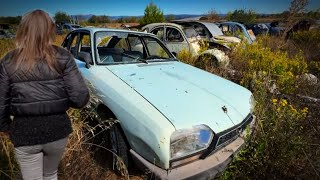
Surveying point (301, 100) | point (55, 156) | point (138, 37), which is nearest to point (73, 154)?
point (55, 156)

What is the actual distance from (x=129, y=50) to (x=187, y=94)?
210 cm

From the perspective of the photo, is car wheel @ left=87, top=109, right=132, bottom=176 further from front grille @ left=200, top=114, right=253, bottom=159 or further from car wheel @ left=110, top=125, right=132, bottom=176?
front grille @ left=200, top=114, right=253, bottom=159

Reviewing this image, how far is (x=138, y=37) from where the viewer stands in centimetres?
470

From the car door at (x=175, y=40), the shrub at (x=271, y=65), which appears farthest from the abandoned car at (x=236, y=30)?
the car door at (x=175, y=40)

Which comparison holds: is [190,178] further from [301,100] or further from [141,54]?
[301,100]

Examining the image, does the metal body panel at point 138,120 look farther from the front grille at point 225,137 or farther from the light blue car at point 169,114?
the front grille at point 225,137

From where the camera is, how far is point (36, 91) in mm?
1767

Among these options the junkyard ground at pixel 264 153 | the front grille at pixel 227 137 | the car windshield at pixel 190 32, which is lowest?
the junkyard ground at pixel 264 153

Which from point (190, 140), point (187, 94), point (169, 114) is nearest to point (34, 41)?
point (169, 114)

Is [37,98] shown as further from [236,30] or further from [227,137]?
[236,30]

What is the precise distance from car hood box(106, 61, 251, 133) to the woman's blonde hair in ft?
3.67

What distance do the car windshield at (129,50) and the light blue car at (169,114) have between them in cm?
12

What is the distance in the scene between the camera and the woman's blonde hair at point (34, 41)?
1.72m

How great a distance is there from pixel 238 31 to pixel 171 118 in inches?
321
